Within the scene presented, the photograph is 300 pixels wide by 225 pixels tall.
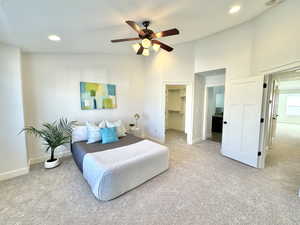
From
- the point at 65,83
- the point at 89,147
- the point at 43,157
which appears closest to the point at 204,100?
the point at 89,147

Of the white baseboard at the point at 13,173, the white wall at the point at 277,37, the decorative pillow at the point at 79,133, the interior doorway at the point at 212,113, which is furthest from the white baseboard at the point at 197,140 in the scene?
the white baseboard at the point at 13,173

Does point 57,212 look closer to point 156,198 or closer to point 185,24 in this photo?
point 156,198

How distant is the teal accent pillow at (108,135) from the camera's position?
3.25 metres

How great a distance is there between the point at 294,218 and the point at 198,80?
142 inches

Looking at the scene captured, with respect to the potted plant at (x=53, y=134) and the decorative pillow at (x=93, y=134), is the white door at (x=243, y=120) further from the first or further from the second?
the potted plant at (x=53, y=134)

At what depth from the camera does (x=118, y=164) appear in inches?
84.7

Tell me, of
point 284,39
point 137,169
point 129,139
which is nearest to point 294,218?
point 137,169

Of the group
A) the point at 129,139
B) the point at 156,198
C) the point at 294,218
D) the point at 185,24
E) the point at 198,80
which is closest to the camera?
the point at 294,218

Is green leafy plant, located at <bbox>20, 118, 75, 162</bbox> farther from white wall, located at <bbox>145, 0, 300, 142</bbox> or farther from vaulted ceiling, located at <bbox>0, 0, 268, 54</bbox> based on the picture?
white wall, located at <bbox>145, 0, 300, 142</bbox>

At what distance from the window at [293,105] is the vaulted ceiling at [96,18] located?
9263 millimetres

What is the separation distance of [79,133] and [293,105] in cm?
1220

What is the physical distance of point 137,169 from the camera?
231 cm

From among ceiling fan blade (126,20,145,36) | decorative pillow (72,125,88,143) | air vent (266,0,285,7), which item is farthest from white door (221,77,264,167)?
decorative pillow (72,125,88,143)

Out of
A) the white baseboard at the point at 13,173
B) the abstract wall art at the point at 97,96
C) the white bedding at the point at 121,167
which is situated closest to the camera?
the white bedding at the point at 121,167
